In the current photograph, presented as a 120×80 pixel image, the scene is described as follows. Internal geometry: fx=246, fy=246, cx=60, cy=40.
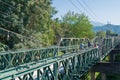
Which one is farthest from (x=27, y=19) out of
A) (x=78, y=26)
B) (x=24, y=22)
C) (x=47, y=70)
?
(x=78, y=26)

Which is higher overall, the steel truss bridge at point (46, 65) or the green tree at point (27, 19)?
the green tree at point (27, 19)

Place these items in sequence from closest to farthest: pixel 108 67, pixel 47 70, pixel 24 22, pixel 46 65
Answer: pixel 46 65 → pixel 47 70 → pixel 108 67 → pixel 24 22

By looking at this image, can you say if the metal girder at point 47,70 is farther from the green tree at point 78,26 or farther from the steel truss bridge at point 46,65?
the green tree at point 78,26

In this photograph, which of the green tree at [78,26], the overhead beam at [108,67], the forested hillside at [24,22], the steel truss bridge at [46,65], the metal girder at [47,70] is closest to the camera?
the metal girder at [47,70]

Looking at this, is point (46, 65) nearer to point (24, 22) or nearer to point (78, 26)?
point (24, 22)

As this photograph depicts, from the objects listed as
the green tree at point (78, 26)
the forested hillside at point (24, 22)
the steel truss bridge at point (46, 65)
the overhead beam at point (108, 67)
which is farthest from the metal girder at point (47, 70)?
the green tree at point (78, 26)

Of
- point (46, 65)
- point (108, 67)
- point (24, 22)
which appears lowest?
point (108, 67)

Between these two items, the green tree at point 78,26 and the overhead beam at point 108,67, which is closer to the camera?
the overhead beam at point 108,67

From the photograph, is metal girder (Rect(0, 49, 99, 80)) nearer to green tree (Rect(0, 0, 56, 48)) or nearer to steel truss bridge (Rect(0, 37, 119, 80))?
steel truss bridge (Rect(0, 37, 119, 80))

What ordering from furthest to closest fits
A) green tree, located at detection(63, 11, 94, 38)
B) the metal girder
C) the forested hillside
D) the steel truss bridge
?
green tree, located at detection(63, 11, 94, 38) → the forested hillside → the steel truss bridge → the metal girder

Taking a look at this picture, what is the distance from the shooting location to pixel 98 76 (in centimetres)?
3372

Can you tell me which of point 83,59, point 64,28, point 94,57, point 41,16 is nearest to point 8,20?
point 41,16

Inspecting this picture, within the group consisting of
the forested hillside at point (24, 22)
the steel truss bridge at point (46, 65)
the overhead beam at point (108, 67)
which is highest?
the forested hillside at point (24, 22)

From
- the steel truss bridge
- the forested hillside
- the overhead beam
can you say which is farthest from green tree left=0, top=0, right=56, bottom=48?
the overhead beam
